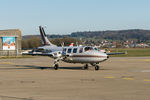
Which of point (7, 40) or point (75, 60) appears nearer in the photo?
point (75, 60)

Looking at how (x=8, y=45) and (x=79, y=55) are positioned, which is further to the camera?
(x=8, y=45)

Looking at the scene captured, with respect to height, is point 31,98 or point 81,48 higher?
point 81,48

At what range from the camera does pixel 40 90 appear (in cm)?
1609

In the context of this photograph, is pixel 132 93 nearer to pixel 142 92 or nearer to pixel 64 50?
pixel 142 92

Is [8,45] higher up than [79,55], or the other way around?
[8,45]

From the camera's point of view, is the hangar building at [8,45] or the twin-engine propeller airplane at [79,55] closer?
the twin-engine propeller airplane at [79,55]

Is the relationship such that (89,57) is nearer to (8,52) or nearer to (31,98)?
(31,98)

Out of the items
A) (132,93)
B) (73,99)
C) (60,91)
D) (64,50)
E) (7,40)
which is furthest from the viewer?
(7,40)

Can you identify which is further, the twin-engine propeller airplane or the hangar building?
the hangar building

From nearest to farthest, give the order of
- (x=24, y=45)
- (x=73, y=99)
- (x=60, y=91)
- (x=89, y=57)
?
(x=73, y=99)
(x=60, y=91)
(x=89, y=57)
(x=24, y=45)

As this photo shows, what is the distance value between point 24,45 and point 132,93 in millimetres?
140551

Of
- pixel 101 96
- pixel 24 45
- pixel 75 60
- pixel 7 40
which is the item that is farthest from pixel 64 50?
pixel 24 45

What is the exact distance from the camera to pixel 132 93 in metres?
14.8

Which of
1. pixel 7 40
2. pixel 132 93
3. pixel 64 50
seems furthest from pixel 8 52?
pixel 132 93
